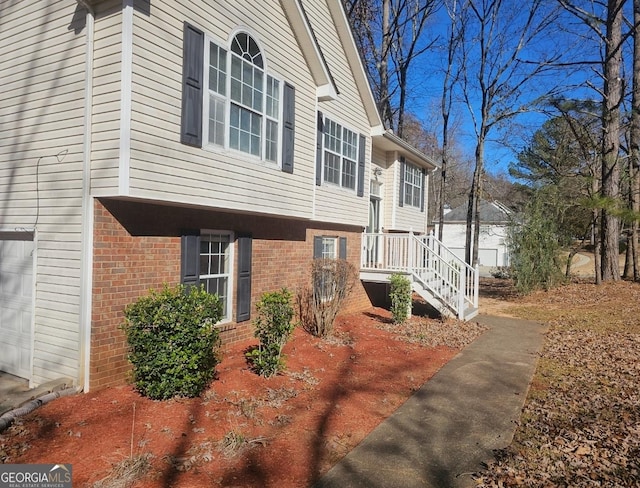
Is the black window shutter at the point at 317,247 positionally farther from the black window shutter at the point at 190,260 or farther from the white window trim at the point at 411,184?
the white window trim at the point at 411,184

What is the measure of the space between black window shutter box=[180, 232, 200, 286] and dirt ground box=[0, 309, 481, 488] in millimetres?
1482

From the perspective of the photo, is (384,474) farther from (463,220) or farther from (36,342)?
(463,220)

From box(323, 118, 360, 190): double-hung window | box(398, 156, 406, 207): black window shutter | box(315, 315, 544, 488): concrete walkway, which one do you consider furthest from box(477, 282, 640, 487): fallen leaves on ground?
box(398, 156, 406, 207): black window shutter

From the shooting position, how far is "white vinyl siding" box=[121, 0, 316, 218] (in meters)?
5.36

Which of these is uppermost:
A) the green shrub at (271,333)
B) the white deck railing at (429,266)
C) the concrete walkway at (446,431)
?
the white deck railing at (429,266)

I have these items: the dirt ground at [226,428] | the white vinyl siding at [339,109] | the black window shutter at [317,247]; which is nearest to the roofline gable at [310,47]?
the white vinyl siding at [339,109]

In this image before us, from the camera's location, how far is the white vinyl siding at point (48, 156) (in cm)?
558

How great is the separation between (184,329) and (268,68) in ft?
16.0

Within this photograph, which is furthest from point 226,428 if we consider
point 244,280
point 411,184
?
point 411,184

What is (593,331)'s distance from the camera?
10.5 metres

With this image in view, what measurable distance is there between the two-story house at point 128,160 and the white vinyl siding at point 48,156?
0.03 metres

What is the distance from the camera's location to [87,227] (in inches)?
212

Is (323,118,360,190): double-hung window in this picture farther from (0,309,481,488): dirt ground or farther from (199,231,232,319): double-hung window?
(0,309,481,488): dirt ground

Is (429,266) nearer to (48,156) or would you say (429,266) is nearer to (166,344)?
(166,344)
